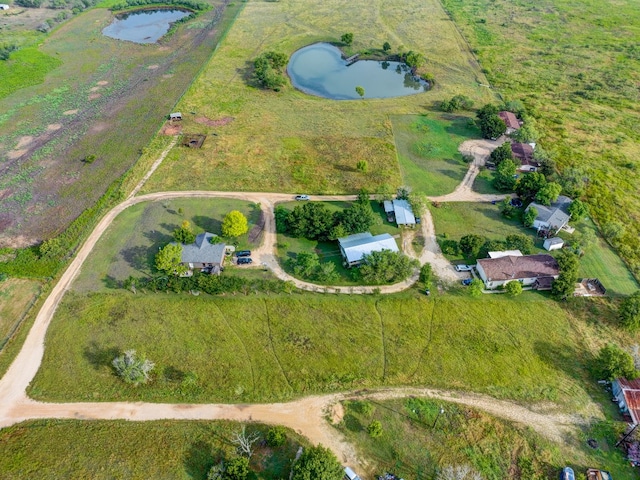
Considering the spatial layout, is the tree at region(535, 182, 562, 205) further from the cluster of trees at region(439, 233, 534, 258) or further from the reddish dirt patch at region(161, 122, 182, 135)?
the reddish dirt patch at region(161, 122, 182, 135)

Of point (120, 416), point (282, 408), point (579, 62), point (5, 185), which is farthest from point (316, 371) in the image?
point (579, 62)

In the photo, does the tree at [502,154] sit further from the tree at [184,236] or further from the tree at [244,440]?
the tree at [244,440]

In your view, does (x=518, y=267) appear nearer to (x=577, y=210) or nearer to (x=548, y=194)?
(x=548, y=194)

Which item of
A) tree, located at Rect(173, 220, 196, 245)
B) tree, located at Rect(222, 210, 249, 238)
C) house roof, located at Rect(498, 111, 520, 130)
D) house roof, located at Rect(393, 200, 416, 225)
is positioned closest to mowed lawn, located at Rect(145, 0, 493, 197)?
house roof, located at Rect(393, 200, 416, 225)

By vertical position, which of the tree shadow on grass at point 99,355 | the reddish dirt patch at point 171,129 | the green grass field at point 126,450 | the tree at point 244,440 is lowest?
the green grass field at point 126,450

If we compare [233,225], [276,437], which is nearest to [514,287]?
[276,437]

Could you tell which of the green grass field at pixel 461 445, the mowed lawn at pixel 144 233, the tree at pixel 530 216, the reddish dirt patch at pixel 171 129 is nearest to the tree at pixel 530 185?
the tree at pixel 530 216
